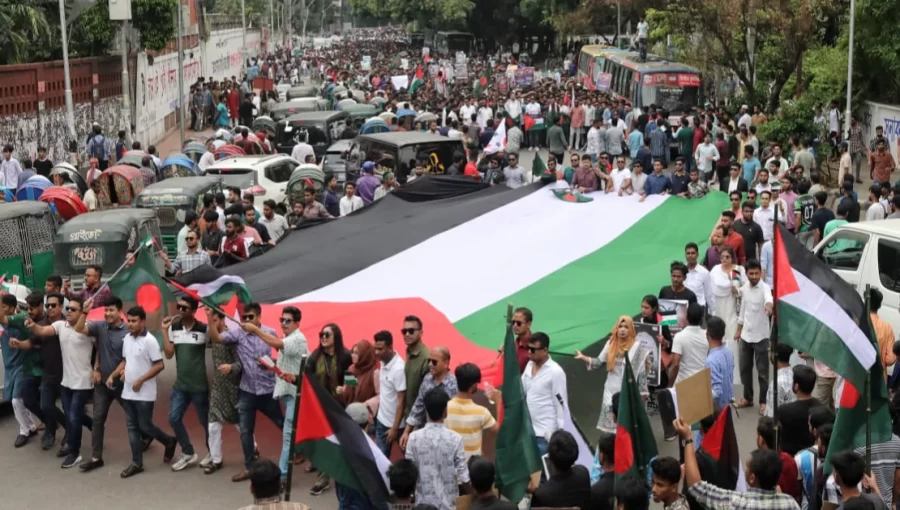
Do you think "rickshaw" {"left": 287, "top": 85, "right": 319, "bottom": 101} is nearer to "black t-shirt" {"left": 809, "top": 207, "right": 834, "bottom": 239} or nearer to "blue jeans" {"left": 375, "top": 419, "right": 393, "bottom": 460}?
"black t-shirt" {"left": 809, "top": 207, "right": 834, "bottom": 239}

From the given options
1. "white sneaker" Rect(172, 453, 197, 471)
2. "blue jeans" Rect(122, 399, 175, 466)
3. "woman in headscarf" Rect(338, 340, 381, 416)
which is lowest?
"white sneaker" Rect(172, 453, 197, 471)

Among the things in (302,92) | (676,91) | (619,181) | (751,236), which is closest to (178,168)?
(619,181)

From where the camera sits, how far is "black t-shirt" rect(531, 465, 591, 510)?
711cm

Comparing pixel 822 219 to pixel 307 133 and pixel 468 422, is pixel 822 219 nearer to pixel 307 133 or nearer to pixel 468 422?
pixel 468 422

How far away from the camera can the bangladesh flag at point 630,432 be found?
7.23m

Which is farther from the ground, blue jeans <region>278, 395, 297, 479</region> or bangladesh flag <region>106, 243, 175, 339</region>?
bangladesh flag <region>106, 243, 175, 339</region>

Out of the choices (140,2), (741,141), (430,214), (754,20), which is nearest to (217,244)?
(430,214)

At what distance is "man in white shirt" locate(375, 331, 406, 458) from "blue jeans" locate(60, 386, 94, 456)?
3048 mm

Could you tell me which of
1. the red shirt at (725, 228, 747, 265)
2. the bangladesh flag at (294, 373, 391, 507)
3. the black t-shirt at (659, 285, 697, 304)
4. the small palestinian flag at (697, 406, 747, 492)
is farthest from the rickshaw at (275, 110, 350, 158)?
the small palestinian flag at (697, 406, 747, 492)

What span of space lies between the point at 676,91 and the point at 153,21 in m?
15.6

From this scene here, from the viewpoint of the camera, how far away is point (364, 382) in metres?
10.0

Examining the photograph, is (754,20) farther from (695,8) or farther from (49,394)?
(49,394)

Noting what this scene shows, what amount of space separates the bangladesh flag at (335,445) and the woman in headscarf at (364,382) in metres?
1.95

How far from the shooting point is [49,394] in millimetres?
11328
